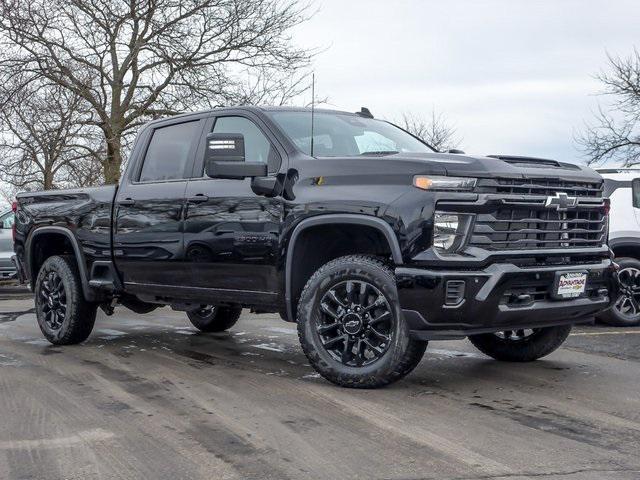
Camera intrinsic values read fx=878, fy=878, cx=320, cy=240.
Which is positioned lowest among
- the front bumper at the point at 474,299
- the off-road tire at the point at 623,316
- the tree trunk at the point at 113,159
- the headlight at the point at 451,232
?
the off-road tire at the point at 623,316

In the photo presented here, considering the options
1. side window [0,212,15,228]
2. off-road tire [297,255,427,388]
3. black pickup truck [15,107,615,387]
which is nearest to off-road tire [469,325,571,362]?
black pickup truck [15,107,615,387]

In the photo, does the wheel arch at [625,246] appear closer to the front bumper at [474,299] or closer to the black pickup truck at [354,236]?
the black pickup truck at [354,236]

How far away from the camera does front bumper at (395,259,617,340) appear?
519 centimetres

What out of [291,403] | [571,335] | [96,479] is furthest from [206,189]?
[571,335]

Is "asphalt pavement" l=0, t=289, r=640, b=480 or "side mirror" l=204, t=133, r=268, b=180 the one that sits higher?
"side mirror" l=204, t=133, r=268, b=180

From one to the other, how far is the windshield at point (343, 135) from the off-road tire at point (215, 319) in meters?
2.79

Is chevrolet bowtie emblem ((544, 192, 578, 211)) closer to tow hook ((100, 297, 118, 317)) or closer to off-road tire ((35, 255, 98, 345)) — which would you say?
tow hook ((100, 297, 118, 317))

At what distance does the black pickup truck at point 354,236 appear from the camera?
5255mm

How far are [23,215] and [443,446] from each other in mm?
5635

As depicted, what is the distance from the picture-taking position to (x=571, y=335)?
8516 mm

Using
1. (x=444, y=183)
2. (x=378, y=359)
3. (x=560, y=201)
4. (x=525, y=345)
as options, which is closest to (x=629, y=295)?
(x=525, y=345)

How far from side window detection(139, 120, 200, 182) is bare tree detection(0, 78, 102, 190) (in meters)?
17.8

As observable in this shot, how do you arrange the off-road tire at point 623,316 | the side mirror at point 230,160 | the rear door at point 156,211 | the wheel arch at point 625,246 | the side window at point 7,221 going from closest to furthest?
1. the side mirror at point 230,160
2. the rear door at point 156,211
3. the off-road tire at point 623,316
4. the wheel arch at point 625,246
5. the side window at point 7,221

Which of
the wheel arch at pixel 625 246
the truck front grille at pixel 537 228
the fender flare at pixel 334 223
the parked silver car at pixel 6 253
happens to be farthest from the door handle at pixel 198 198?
the parked silver car at pixel 6 253
